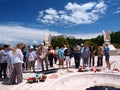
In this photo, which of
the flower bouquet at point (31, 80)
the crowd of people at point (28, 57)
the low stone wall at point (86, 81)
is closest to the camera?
the crowd of people at point (28, 57)

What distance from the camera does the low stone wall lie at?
12.4 meters

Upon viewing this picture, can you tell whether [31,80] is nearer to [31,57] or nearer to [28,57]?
[31,57]

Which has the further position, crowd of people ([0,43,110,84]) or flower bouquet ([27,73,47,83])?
flower bouquet ([27,73,47,83])

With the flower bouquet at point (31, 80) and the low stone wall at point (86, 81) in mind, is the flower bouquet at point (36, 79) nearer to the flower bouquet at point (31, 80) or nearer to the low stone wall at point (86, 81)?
the flower bouquet at point (31, 80)

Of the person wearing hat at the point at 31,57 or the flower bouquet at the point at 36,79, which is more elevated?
the person wearing hat at the point at 31,57

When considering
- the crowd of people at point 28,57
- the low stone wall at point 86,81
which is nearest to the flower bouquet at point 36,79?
the crowd of people at point 28,57

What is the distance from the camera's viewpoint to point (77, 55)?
1578cm

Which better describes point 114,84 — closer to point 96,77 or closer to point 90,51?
point 96,77

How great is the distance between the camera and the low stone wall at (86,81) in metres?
12.4

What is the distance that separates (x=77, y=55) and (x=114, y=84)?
134 inches

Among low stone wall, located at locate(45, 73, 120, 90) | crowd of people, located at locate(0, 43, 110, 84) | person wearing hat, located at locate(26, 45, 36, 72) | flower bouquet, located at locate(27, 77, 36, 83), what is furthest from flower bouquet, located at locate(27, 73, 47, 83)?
person wearing hat, located at locate(26, 45, 36, 72)

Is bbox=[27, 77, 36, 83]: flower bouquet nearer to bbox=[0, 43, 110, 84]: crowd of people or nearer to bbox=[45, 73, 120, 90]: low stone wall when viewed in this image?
bbox=[0, 43, 110, 84]: crowd of people

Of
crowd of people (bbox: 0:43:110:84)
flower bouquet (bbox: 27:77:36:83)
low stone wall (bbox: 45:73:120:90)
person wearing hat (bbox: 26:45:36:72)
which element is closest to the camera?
crowd of people (bbox: 0:43:110:84)

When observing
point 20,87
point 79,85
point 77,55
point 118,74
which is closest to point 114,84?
point 118,74
